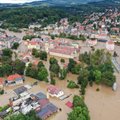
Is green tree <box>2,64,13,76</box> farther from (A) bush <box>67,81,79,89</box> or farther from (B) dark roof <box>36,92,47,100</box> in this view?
(A) bush <box>67,81,79,89</box>

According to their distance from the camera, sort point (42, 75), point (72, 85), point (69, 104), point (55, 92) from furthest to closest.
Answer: point (42, 75) < point (72, 85) < point (55, 92) < point (69, 104)

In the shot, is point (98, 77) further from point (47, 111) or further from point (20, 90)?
point (20, 90)

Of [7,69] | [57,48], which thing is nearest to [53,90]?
[7,69]

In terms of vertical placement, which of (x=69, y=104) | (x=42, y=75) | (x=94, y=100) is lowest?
(x=94, y=100)

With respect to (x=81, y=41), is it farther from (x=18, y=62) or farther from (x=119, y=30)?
(x=18, y=62)

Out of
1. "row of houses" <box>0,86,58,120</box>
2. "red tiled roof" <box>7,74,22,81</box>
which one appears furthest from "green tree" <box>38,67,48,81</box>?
"row of houses" <box>0,86,58,120</box>

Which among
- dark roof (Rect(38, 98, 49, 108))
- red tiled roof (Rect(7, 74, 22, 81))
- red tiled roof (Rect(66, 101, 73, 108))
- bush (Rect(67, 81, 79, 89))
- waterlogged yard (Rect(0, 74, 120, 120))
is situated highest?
red tiled roof (Rect(7, 74, 22, 81))

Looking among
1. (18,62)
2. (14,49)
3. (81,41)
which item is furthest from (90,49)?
(18,62)
